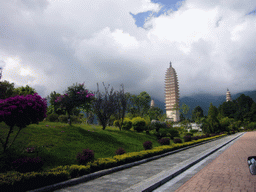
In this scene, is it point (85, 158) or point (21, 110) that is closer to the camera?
point (85, 158)

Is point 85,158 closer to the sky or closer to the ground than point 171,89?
closer to the ground

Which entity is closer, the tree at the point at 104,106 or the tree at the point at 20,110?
the tree at the point at 20,110

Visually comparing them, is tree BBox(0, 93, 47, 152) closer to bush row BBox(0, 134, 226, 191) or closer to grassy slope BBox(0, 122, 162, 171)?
grassy slope BBox(0, 122, 162, 171)

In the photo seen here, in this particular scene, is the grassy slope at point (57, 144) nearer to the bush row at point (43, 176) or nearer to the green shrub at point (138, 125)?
the bush row at point (43, 176)

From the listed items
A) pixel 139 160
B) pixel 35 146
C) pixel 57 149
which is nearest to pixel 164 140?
pixel 139 160

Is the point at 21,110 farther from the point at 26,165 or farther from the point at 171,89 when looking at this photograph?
the point at 171,89

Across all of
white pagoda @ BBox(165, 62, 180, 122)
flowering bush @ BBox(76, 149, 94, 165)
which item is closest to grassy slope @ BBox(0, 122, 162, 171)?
flowering bush @ BBox(76, 149, 94, 165)

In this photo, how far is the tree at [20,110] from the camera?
28.3 feet

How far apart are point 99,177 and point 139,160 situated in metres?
4.08

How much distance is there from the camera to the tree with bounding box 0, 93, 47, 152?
28.3 ft

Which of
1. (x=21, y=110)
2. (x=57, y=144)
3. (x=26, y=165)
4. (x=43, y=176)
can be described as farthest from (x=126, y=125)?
(x=43, y=176)

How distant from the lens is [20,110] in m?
8.74

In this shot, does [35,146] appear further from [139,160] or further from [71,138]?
[139,160]

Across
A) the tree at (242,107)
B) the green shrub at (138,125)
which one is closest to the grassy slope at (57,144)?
the green shrub at (138,125)
